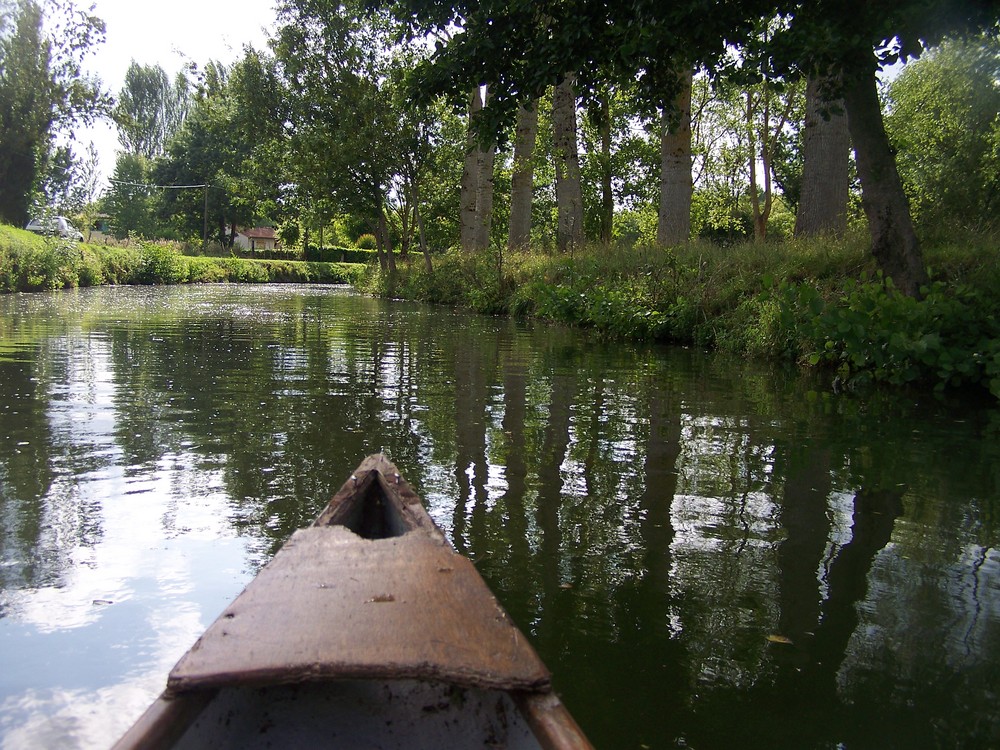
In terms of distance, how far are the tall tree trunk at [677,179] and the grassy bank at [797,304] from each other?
1.10 m

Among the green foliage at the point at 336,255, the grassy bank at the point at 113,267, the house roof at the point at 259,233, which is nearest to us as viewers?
the grassy bank at the point at 113,267

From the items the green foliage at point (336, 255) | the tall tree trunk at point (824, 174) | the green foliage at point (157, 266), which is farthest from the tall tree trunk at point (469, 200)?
the green foliage at point (336, 255)

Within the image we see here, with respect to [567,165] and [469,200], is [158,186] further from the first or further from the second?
[567,165]

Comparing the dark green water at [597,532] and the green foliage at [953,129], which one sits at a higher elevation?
the green foliage at [953,129]

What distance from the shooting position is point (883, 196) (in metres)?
9.99

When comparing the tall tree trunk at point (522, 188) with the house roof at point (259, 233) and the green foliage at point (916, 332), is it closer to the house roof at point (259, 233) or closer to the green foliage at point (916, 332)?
the green foliage at point (916, 332)

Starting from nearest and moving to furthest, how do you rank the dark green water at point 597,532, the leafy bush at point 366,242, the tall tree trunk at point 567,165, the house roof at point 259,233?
the dark green water at point 597,532
the tall tree trunk at point 567,165
the leafy bush at point 366,242
the house roof at point 259,233

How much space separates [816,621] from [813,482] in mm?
2294

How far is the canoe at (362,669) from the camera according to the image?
76.1 inches

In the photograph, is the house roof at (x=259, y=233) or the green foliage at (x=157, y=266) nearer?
the green foliage at (x=157, y=266)

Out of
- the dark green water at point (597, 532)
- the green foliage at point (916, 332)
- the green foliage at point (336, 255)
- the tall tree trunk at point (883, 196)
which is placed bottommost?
the dark green water at point (597, 532)

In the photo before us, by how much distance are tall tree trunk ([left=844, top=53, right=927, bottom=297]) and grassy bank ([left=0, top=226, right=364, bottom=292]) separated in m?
27.4

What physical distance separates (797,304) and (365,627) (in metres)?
10.1

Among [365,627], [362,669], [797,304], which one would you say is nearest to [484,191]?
[797,304]
